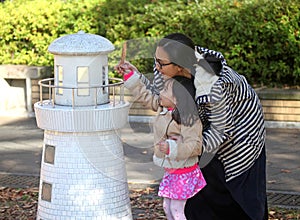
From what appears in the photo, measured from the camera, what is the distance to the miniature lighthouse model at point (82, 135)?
16.0ft

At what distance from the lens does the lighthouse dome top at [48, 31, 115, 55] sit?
4840mm

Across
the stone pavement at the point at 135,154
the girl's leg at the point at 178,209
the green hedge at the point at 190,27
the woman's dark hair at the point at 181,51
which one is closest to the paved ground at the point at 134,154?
the stone pavement at the point at 135,154

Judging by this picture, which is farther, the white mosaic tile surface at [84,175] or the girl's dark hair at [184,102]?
the white mosaic tile surface at [84,175]

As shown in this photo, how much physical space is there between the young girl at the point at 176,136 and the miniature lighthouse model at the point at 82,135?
38cm

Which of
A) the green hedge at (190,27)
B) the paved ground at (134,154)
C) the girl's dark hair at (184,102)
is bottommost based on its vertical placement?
the paved ground at (134,154)

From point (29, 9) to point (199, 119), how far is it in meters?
8.57

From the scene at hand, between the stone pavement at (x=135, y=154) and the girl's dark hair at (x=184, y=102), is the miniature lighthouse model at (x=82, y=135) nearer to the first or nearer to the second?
the stone pavement at (x=135, y=154)

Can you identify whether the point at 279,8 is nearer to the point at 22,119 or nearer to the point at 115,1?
the point at 115,1

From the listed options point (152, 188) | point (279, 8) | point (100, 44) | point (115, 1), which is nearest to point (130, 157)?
point (100, 44)

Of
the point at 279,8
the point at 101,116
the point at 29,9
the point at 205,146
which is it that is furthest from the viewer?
the point at 29,9

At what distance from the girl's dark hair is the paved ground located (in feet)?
2.08

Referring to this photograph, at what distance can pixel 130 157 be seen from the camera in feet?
16.4

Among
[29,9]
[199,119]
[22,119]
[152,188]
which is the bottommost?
[22,119]

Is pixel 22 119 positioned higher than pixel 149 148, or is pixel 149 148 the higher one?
pixel 149 148
